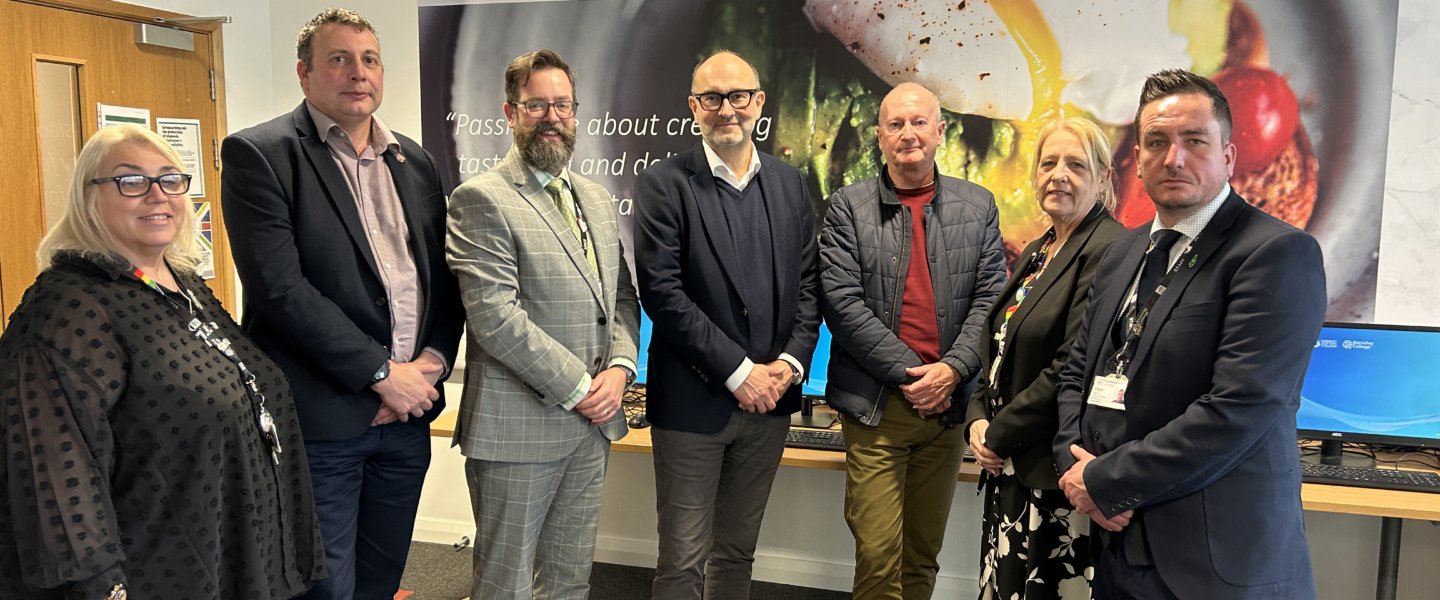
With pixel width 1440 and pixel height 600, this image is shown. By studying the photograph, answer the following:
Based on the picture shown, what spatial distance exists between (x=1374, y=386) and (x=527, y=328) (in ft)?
8.71

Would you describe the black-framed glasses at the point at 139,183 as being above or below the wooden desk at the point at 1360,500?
above

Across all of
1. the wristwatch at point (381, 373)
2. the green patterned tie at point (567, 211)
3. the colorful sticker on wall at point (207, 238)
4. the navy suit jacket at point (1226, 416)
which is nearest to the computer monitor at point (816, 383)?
the green patterned tie at point (567, 211)

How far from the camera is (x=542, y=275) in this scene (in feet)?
7.66

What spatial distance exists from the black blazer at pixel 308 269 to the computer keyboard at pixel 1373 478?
8.59 feet

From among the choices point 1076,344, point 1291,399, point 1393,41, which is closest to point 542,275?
point 1076,344

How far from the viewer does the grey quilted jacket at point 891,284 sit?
2.68m

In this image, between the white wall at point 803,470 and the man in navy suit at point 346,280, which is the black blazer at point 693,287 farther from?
the white wall at point 803,470

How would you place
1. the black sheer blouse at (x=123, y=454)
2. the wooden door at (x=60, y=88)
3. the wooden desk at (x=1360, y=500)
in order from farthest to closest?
1. the wooden door at (x=60, y=88)
2. the wooden desk at (x=1360, y=500)
3. the black sheer blouse at (x=123, y=454)

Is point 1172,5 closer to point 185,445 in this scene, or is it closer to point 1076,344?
point 1076,344

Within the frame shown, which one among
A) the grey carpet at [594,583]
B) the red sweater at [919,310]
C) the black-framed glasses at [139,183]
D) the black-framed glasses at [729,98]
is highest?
the black-framed glasses at [729,98]

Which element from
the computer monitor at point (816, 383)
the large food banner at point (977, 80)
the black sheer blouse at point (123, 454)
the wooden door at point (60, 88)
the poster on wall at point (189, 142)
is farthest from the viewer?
the poster on wall at point (189, 142)

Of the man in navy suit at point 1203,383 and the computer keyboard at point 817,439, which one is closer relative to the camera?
the man in navy suit at point 1203,383

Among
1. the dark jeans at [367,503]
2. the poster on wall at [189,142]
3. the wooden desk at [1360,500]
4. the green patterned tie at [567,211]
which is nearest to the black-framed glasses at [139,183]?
the dark jeans at [367,503]

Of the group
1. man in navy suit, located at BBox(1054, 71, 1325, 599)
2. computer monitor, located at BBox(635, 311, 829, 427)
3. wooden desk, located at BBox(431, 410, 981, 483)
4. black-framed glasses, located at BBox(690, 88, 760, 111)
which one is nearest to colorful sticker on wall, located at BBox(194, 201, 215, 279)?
wooden desk, located at BBox(431, 410, 981, 483)
